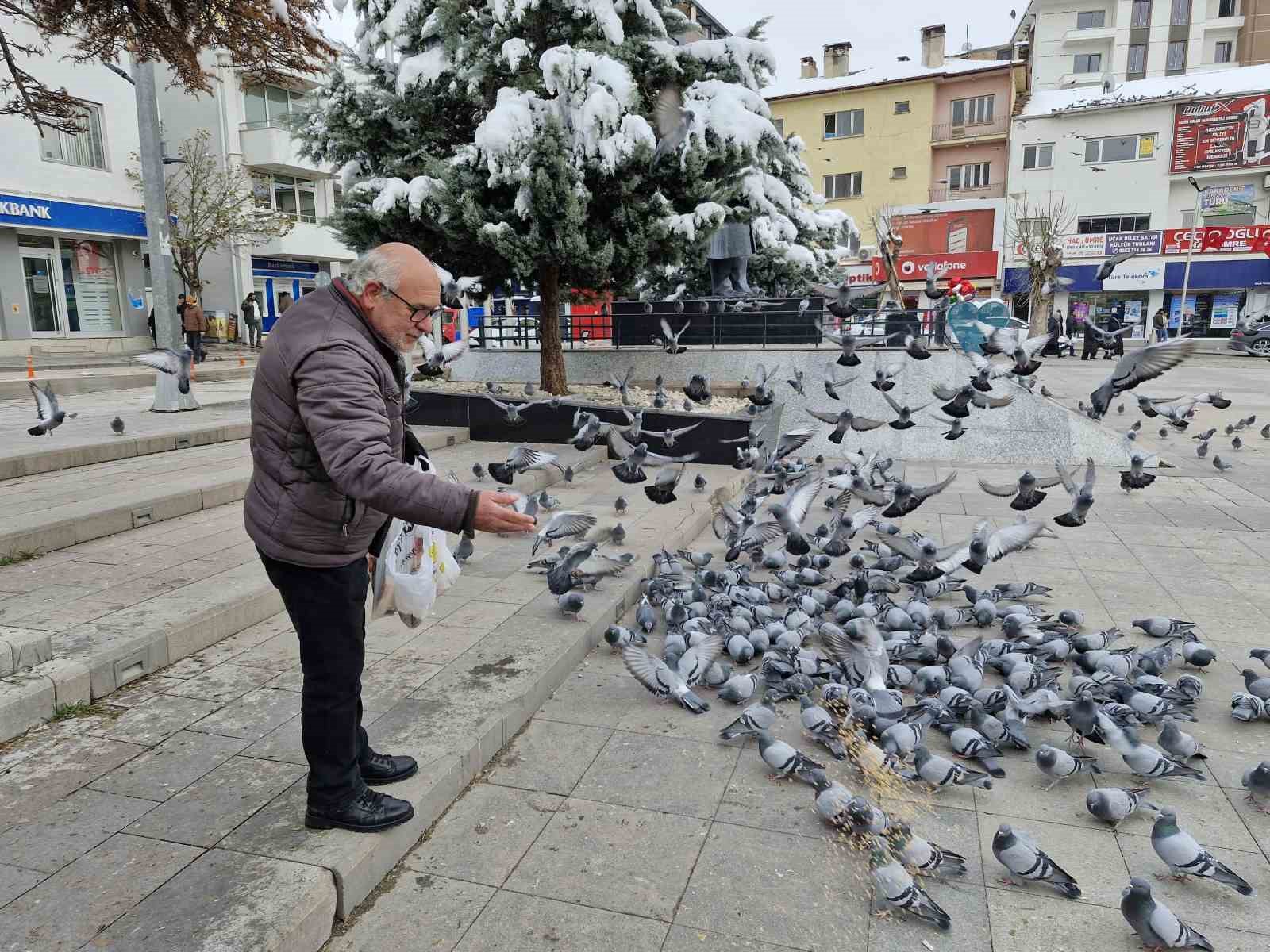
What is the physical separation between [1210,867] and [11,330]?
86.9 ft

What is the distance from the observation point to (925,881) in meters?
2.89

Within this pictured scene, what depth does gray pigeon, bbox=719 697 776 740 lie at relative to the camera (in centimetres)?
374

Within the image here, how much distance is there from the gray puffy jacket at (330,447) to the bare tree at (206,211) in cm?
2381

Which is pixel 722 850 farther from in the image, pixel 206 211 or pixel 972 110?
pixel 972 110

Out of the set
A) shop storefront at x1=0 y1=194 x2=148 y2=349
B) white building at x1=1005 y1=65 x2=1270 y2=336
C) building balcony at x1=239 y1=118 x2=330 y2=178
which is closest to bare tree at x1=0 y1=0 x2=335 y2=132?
shop storefront at x1=0 y1=194 x2=148 y2=349

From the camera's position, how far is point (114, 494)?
6.61 m

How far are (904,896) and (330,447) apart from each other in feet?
7.55

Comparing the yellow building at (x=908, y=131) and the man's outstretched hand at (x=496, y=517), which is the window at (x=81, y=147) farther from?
the yellow building at (x=908, y=131)

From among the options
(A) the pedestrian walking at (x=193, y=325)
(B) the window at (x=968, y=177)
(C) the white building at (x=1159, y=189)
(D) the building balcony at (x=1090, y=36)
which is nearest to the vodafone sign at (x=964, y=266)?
(C) the white building at (x=1159, y=189)

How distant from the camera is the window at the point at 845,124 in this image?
1656 inches

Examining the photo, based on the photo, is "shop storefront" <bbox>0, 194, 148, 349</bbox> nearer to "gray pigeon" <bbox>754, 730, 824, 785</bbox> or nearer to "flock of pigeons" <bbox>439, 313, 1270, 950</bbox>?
"flock of pigeons" <bbox>439, 313, 1270, 950</bbox>

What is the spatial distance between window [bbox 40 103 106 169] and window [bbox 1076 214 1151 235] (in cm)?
4058

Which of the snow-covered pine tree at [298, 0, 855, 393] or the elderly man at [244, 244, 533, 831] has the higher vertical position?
the snow-covered pine tree at [298, 0, 855, 393]

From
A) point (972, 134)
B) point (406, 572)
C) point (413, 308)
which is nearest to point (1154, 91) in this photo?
point (972, 134)
